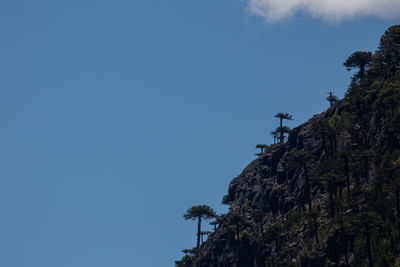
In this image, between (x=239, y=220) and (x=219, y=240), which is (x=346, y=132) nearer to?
(x=239, y=220)

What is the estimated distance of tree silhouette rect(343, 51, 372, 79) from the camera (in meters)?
102

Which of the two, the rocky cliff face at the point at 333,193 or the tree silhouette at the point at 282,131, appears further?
the tree silhouette at the point at 282,131

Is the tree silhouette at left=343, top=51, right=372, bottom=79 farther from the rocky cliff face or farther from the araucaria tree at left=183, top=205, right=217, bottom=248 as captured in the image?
the araucaria tree at left=183, top=205, right=217, bottom=248

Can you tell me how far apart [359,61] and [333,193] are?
31522 millimetres

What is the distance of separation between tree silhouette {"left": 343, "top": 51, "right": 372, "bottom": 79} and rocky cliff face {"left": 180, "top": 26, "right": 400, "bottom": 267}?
4.70ft

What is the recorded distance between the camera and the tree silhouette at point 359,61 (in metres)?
102

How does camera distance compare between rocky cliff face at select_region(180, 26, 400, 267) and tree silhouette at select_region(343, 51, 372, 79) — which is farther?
tree silhouette at select_region(343, 51, 372, 79)

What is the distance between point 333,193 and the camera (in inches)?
3430

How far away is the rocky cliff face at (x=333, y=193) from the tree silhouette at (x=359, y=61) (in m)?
1.43

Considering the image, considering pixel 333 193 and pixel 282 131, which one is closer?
pixel 333 193

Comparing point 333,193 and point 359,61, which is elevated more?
point 359,61

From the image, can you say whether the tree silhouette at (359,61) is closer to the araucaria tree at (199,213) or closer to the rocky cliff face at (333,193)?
the rocky cliff face at (333,193)

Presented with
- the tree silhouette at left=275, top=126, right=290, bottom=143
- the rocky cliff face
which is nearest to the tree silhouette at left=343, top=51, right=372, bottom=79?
the rocky cliff face

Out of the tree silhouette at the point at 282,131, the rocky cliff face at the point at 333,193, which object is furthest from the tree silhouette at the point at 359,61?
the tree silhouette at the point at 282,131
